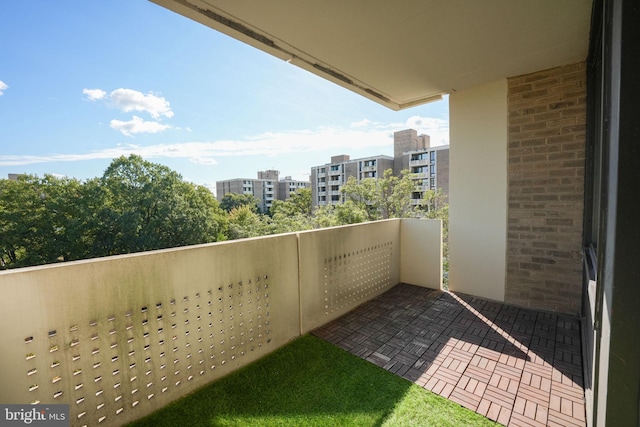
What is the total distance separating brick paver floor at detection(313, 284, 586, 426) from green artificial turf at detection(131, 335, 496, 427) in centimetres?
19

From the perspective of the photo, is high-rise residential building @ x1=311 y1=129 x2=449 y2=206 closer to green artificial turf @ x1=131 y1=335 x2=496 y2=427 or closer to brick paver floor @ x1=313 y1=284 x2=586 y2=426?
brick paver floor @ x1=313 y1=284 x2=586 y2=426

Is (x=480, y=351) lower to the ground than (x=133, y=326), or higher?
lower

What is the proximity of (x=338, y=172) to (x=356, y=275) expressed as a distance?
170ft

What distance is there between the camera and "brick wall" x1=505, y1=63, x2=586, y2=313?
3.42 metres

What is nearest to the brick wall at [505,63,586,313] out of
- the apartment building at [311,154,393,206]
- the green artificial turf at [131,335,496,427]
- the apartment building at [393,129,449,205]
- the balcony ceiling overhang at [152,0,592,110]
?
the balcony ceiling overhang at [152,0,592,110]

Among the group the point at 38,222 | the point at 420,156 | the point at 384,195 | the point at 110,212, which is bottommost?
the point at 38,222

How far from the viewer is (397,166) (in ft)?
157

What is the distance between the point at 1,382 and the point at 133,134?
185 ft

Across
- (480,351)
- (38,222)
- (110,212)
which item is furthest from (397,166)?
(480,351)

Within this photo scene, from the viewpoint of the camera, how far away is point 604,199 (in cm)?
125

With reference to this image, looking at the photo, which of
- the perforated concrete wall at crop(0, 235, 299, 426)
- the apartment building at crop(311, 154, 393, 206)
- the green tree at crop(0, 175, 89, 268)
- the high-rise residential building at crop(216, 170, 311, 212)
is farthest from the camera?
the high-rise residential building at crop(216, 170, 311, 212)

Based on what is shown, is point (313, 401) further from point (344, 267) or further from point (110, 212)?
point (110, 212)

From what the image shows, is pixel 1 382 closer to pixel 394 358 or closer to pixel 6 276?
pixel 6 276

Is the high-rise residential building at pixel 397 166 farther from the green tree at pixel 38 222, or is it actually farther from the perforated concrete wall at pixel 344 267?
the perforated concrete wall at pixel 344 267
